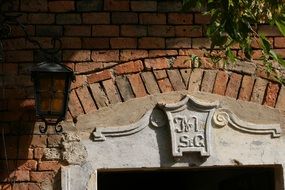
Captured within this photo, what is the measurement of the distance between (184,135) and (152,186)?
309 cm

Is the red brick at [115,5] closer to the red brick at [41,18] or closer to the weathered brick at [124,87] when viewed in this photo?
the red brick at [41,18]

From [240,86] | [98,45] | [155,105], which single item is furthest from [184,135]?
[98,45]

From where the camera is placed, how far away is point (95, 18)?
3.83m

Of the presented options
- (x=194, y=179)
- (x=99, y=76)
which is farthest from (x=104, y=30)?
(x=194, y=179)

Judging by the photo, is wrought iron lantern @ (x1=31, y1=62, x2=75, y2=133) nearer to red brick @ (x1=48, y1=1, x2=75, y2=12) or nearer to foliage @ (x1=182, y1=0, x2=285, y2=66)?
red brick @ (x1=48, y1=1, x2=75, y2=12)

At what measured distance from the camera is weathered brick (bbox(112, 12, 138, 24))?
151 inches

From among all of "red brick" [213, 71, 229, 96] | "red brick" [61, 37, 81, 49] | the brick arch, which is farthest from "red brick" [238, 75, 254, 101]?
"red brick" [61, 37, 81, 49]

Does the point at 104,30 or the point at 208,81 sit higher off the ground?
the point at 104,30

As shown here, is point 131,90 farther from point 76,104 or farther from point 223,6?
point 223,6

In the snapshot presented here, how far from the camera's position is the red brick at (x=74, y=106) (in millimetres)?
3693

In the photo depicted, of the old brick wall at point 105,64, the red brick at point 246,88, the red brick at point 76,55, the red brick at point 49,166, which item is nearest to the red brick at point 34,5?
the old brick wall at point 105,64

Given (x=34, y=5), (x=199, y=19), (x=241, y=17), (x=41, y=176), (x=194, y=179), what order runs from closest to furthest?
(x=241, y=17), (x=41, y=176), (x=34, y=5), (x=199, y=19), (x=194, y=179)

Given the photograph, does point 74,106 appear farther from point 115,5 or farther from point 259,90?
point 259,90

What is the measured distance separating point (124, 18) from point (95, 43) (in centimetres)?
27
